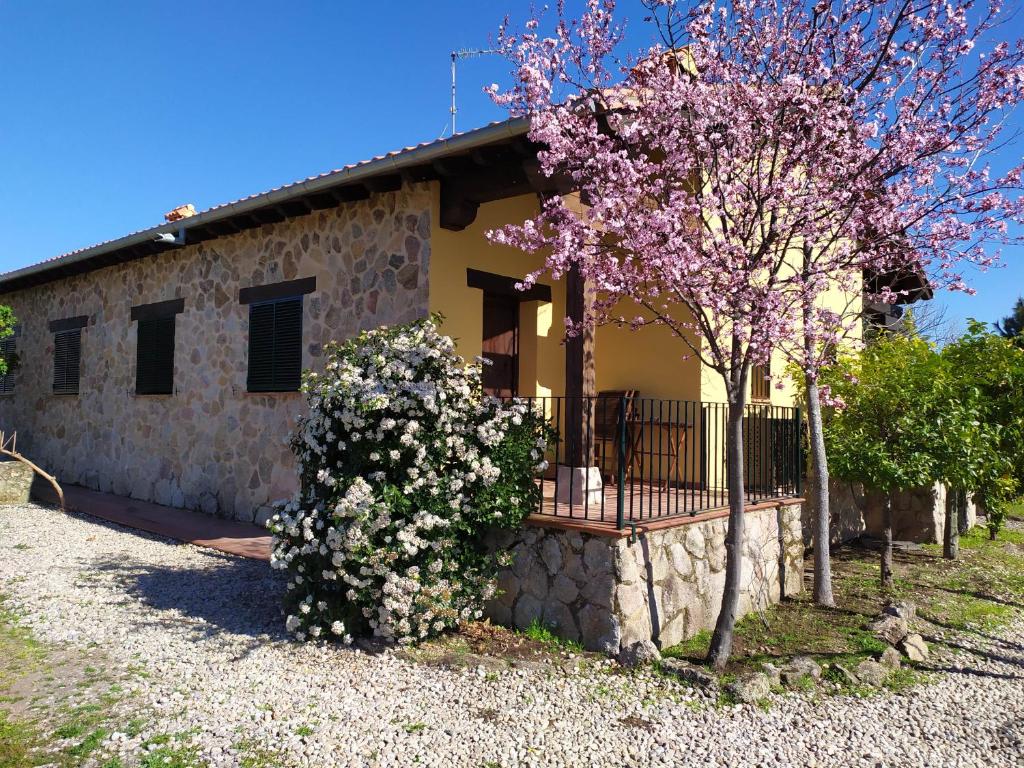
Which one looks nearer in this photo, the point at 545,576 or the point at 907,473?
the point at 545,576

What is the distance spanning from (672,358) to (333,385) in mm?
3893

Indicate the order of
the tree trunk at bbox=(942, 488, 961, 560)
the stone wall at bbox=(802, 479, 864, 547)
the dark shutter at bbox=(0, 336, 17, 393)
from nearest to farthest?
the tree trunk at bbox=(942, 488, 961, 560)
the stone wall at bbox=(802, 479, 864, 547)
the dark shutter at bbox=(0, 336, 17, 393)

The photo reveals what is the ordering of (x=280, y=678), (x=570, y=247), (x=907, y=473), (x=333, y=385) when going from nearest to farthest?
(x=280, y=678) → (x=570, y=247) → (x=333, y=385) → (x=907, y=473)

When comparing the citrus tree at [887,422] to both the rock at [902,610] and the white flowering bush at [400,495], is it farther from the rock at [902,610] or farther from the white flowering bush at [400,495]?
the white flowering bush at [400,495]

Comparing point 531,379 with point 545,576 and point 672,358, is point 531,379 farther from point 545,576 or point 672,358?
point 545,576

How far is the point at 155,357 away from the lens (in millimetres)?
9664

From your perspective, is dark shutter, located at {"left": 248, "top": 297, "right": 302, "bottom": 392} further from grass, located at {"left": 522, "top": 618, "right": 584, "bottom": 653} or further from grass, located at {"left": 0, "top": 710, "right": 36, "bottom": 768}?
grass, located at {"left": 0, "top": 710, "right": 36, "bottom": 768}

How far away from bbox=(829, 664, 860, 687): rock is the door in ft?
13.3

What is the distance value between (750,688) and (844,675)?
2.40 ft

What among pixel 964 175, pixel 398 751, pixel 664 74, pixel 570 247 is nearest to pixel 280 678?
pixel 398 751

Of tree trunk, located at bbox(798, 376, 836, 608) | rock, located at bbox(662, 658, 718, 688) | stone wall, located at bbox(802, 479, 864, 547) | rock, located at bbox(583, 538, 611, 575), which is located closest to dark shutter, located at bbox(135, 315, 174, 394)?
rock, located at bbox(583, 538, 611, 575)

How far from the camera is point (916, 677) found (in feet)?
14.7

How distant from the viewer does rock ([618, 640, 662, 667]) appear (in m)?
4.33

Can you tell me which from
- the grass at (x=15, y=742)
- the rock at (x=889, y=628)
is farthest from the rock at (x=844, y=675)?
the grass at (x=15, y=742)
